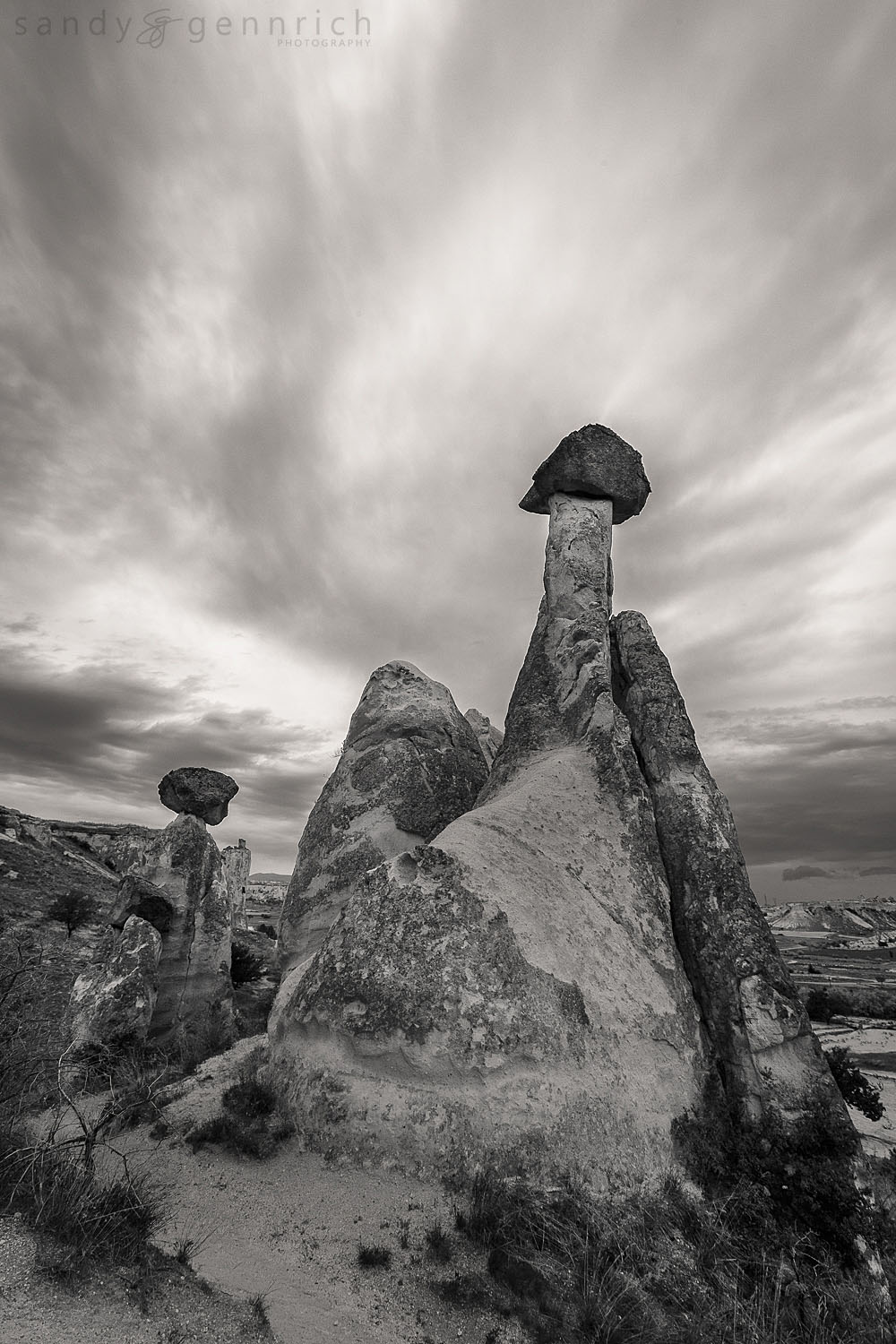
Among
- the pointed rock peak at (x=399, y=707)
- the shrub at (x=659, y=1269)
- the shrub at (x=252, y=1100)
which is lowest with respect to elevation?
the shrub at (x=659, y=1269)

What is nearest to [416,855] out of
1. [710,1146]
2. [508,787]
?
[508,787]

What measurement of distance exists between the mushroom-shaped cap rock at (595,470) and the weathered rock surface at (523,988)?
5.05 meters

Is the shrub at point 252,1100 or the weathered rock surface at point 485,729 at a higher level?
the weathered rock surface at point 485,729

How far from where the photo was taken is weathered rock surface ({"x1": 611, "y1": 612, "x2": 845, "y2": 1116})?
7.04 m

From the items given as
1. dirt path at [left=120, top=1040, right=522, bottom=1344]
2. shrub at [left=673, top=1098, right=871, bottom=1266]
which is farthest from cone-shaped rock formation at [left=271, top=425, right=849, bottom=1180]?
dirt path at [left=120, top=1040, right=522, bottom=1344]

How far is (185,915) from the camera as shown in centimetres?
1207

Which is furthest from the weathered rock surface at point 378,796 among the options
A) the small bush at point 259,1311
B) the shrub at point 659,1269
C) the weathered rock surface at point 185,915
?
the small bush at point 259,1311

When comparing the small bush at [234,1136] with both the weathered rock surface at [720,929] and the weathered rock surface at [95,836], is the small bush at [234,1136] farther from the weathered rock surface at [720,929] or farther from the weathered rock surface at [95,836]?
the weathered rock surface at [95,836]

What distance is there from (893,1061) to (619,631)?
2191 cm

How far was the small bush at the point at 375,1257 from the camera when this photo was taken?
497 centimetres

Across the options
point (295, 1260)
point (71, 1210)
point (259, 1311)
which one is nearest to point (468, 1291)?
point (295, 1260)

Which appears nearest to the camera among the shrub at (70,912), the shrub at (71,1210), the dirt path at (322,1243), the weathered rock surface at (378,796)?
the shrub at (71,1210)

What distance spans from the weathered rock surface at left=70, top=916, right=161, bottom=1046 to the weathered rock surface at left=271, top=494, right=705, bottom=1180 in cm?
388

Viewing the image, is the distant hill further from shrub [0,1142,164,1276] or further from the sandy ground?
shrub [0,1142,164,1276]
